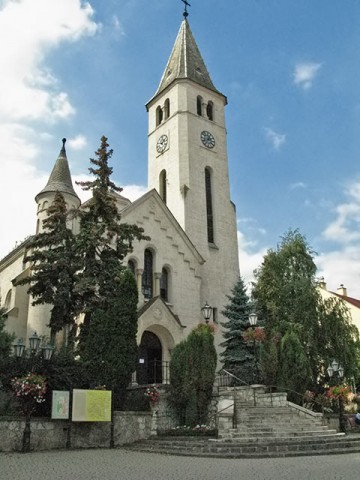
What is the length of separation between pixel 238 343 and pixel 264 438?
1101 centimetres

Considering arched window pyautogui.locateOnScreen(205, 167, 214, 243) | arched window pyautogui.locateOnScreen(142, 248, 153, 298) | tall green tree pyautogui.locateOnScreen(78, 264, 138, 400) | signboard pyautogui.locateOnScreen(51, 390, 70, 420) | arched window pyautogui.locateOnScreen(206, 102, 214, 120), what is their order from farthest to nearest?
1. arched window pyautogui.locateOnScreen(206, 102, 214, 120)
2. arched window pyautogui.locateOnScreen(205, 167, 214, 243)
3. arched window pyautogui.locateOnScreen(142, 248, 153, 298)
4. tall green tree pyautogui.locateOnScreen(78, 264, 138, 400)
5. signboard pyautogui.locateOnScreen(51, 390, 70, 420)

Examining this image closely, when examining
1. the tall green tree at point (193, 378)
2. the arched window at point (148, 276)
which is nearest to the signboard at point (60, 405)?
the tall green tree at point (193, 378)

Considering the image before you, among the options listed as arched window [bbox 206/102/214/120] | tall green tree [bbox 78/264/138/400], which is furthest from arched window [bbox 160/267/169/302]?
arched window [bbox 206/102/214/120]

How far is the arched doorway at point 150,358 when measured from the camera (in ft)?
87.5

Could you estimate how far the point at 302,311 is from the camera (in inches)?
1209

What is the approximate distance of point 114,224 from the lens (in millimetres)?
23656

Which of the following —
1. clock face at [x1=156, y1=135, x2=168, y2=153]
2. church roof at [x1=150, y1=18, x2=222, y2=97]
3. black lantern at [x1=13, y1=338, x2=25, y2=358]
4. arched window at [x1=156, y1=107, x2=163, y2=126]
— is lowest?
black lantern at [x1=13, y1=338, x2=25, y2=358]

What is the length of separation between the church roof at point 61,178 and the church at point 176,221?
7 cm

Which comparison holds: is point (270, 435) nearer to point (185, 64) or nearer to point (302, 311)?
point (302, 311)

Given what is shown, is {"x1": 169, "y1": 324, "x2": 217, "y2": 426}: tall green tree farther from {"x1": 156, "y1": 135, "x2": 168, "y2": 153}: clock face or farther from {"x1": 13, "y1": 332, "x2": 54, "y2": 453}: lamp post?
{"x1": 156, "y1": 135, "x2": 168, "y2": 153}: clock face

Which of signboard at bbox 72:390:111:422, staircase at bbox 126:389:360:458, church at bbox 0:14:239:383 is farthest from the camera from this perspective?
church at bbox 0:14:239:383

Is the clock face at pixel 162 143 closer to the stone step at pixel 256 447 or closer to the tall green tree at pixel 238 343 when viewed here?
the tall green tree at pixel 238 343

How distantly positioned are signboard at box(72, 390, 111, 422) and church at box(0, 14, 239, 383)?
302 inches

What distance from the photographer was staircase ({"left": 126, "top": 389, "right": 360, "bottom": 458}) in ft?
47.3
